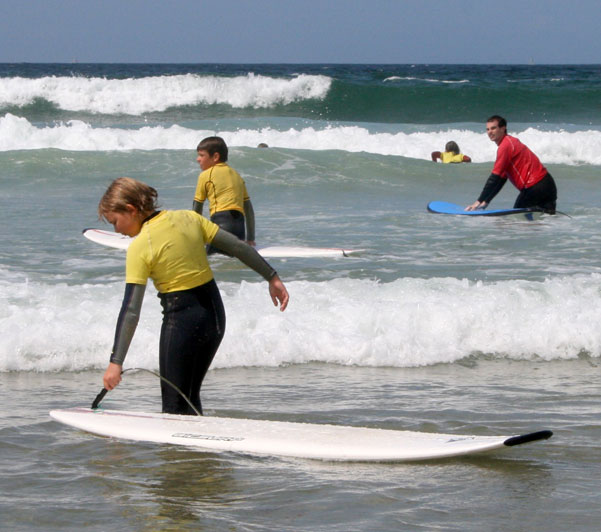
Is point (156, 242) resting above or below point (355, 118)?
below

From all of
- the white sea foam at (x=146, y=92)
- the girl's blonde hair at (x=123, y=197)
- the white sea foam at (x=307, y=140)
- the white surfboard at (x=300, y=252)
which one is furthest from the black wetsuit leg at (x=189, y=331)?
the white sea foam at (x=146, y=92)

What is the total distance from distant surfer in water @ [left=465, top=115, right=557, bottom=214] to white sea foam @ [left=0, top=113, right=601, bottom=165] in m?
11.2

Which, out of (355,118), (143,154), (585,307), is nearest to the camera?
(585,307)

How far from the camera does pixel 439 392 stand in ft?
18.7

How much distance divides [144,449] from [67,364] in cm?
220

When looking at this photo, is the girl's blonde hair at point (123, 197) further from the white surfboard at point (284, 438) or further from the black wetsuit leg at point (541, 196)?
the black wetsuit leg at point (541, 196)

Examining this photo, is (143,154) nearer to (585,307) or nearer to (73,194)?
(73,194)

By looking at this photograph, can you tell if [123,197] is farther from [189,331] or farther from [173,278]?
[189,331]

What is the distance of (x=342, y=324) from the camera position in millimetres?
7000

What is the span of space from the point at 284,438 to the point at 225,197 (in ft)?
13.8

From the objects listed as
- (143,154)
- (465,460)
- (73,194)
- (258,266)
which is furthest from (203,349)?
(143,154)

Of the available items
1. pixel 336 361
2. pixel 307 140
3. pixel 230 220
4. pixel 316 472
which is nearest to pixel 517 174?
pixel 230 220

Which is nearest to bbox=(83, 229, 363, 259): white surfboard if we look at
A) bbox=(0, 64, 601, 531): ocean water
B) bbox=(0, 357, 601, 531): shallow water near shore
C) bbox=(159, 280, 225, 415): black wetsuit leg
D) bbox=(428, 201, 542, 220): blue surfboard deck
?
bbox=(0, 64, 601, 531): ocean water

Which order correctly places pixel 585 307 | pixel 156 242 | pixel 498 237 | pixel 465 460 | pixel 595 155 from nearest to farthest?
pixel 156 242
pixel 465 460
pixel 585 307
pixel 498 237
pixel 595 155
